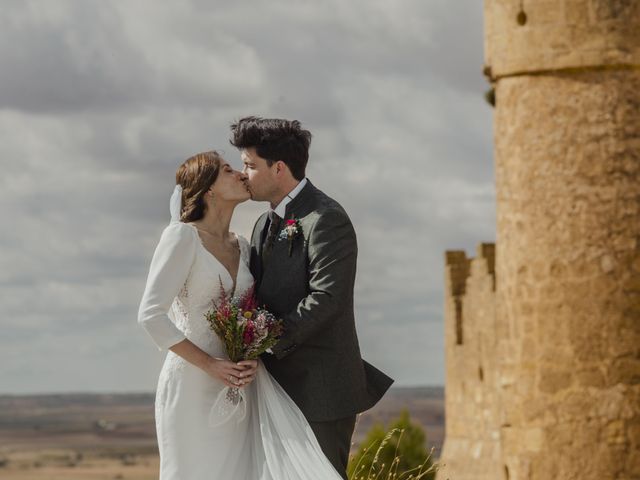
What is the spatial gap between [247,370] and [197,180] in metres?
1.01

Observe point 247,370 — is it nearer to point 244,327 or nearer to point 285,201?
point 244,327

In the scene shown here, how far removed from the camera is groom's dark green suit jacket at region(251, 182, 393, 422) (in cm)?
822

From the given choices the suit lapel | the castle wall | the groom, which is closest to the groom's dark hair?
the groom

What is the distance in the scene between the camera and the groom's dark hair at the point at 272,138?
8.51 m

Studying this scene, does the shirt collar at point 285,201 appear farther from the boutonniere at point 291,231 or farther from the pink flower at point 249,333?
the pink flower at point 249,333

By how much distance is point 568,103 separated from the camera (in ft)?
34.0

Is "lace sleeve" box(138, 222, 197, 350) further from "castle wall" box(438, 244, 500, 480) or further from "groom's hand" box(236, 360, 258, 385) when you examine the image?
"castle wall" box(438, 244, 500, 480)

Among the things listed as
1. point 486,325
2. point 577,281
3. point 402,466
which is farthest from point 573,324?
point 402,466

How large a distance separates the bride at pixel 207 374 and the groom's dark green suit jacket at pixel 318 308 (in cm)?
12

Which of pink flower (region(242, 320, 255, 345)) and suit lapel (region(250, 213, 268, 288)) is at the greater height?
suit lapel (region(250, 213, 268, 288))

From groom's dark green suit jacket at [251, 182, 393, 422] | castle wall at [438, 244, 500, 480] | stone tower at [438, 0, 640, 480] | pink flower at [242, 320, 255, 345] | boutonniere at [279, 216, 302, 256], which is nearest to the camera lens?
pink flower at [242, 320, 255, 345]

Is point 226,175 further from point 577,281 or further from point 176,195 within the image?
point 577,281

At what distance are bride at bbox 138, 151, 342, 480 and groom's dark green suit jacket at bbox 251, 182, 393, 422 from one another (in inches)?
4.6

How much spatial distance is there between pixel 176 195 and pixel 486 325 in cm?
1586
